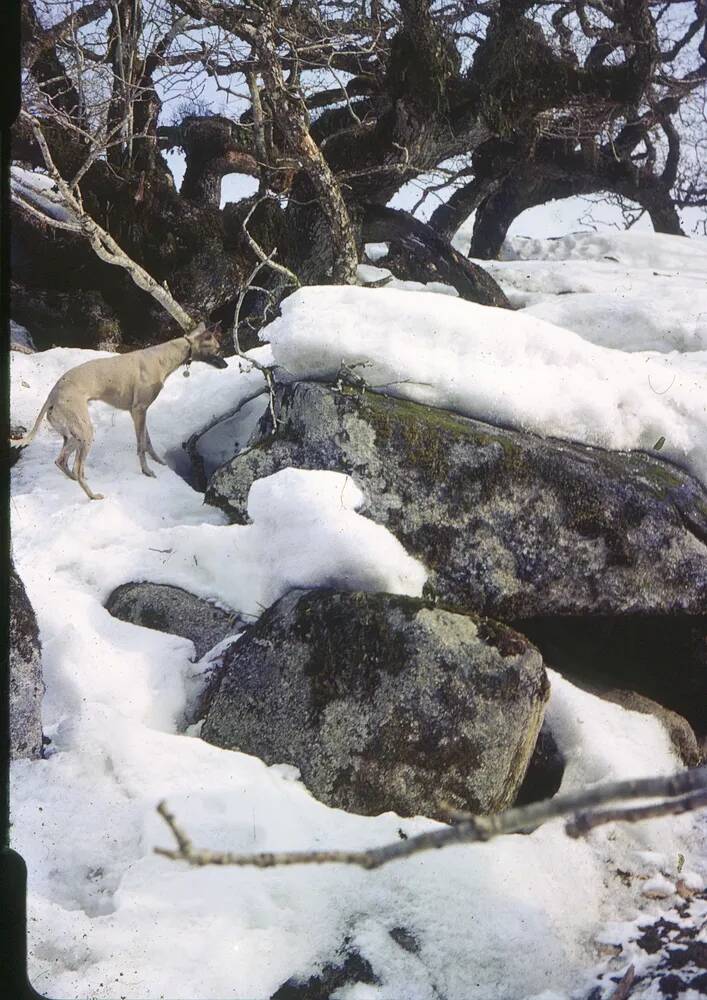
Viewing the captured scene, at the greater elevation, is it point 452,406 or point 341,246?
point 341,246

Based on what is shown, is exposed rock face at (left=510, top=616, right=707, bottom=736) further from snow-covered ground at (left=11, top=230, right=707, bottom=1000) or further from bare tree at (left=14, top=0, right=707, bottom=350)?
bare tree at (left=14, top=0, right=707, bottom=350)

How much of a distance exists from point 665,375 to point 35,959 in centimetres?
369

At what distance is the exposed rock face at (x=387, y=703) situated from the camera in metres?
2.73

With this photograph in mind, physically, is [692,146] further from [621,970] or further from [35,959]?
[35,959]

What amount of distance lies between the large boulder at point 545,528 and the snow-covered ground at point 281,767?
0.56ft

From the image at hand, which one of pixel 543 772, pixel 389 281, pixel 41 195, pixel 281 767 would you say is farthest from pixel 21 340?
pixel 389 281

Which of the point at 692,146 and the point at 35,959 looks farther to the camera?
the point at 692,146

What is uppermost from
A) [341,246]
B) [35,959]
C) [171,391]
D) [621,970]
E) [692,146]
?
[692,146]

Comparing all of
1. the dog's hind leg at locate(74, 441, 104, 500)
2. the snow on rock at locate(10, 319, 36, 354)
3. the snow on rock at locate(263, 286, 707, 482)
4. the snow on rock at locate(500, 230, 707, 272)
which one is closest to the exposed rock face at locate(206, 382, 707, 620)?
the snow on rock at locate(263, 286, 707, 482)

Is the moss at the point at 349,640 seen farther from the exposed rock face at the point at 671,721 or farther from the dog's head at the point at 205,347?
the dog's head at the point at 205,347

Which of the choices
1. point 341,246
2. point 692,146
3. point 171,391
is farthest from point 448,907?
point 692,146

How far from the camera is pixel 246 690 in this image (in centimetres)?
295

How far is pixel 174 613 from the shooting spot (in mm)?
3400

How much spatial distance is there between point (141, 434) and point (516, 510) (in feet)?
7.16
